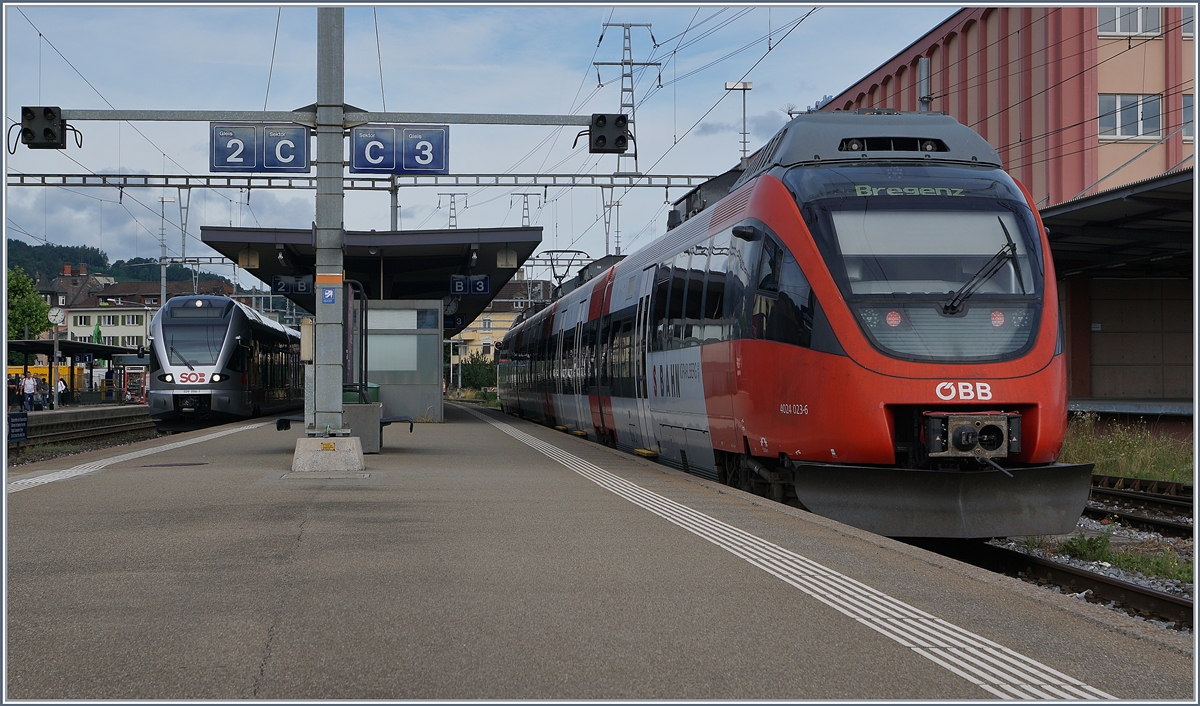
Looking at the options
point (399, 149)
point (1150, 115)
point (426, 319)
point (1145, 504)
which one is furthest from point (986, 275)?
point (1150, 115)

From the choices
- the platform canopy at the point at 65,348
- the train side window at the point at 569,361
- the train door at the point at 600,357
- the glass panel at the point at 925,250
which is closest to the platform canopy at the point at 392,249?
the train side window at the point at 569,361

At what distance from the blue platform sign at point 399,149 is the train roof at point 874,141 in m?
5.20

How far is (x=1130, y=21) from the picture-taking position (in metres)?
32.0

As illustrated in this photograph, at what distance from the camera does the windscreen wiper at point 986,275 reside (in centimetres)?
930

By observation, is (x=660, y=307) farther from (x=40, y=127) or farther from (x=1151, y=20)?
(x=1151, y=20)

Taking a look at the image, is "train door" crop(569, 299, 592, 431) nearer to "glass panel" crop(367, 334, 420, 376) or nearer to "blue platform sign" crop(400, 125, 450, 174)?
"glass panel" crop(367, 334, 420, 376)

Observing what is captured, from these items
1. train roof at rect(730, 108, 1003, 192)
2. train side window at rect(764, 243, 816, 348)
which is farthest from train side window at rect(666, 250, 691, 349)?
train side window at rect(764, 243, 816, 348)

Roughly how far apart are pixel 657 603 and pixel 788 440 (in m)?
4.31

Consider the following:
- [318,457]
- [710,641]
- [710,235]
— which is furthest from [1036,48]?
[710,641]

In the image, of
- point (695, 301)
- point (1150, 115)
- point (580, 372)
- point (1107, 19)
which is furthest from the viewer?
point (1150, 115)

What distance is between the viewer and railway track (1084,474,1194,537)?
457 inches

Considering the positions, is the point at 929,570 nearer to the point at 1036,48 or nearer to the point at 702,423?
the point at 702,423

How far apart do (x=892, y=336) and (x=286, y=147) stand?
8.57 meters

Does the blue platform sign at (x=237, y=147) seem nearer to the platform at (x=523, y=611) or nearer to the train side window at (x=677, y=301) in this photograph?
the train side window at (x=677, y=301)
